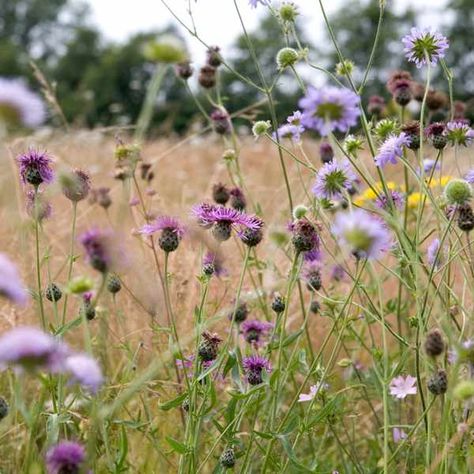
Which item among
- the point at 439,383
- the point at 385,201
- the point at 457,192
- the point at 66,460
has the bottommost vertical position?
the point at 66,460

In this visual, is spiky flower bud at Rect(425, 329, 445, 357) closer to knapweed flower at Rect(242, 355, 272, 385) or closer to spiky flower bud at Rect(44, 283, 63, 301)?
knapweed flower at Rect(242, 355, 272, 385)

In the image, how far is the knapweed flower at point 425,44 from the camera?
1373 millimetres

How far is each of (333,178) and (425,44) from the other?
0.30 m

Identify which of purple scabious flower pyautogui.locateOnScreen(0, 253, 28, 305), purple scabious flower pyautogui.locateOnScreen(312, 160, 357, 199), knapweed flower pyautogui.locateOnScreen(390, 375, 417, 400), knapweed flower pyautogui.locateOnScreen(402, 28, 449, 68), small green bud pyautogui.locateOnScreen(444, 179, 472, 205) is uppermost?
knapweed flower pyautogui.locateOnScreen(402, 28, 449, 68)

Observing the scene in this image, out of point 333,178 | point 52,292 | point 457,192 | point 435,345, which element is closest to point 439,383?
point 435,345

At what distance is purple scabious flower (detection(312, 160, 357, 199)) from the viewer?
128 centimetres

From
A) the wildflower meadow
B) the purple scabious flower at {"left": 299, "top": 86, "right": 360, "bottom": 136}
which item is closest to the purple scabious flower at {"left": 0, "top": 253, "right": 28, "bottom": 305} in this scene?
the wildflower meadow

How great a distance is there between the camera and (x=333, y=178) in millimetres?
1276

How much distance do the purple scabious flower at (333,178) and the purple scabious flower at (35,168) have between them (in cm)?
42

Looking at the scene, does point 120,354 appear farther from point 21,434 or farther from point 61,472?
point 61,472

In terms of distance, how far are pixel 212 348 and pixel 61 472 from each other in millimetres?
502

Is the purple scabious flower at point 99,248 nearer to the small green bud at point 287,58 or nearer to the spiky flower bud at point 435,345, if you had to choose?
the spiky flower bud at point 435,345

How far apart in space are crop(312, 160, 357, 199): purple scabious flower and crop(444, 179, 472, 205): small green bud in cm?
18

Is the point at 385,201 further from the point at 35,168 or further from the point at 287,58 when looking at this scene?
the point at 35,168
